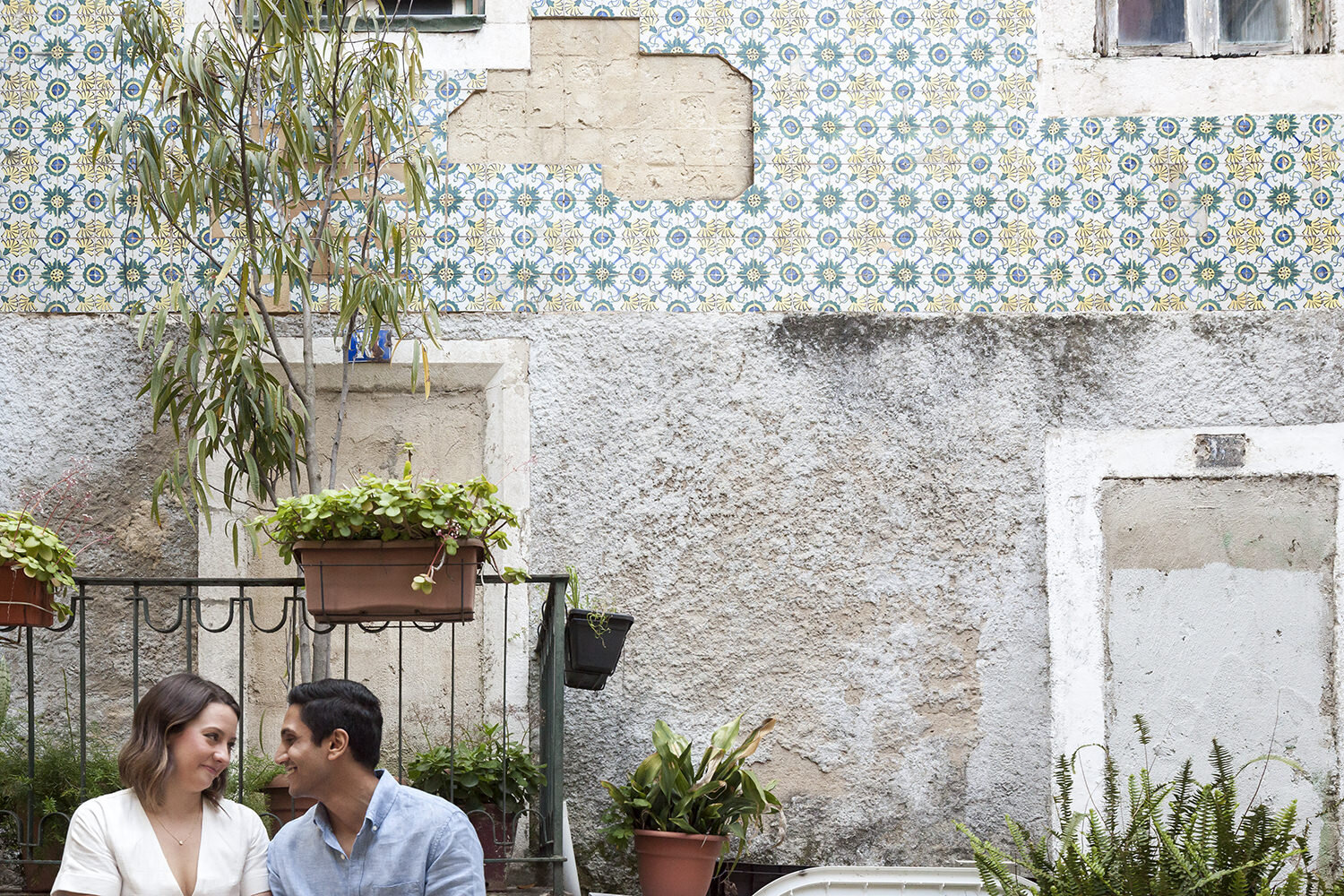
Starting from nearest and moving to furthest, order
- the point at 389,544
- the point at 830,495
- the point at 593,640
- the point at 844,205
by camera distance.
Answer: the point at 389,544 < the point at 593,640 < the point at 830,495 < the point at 844,205

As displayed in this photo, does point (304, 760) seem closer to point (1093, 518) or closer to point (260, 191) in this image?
point (260, 191)

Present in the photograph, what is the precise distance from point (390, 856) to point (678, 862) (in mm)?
1540

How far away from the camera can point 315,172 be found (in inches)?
189

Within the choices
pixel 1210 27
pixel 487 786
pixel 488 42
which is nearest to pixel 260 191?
pixel 488 42

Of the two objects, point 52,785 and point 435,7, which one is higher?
point 435,7

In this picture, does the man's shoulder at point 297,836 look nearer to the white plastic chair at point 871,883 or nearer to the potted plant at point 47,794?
the potted plant at point 47,794

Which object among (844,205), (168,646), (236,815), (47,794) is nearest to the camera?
(236,815)

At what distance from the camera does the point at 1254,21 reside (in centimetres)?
552

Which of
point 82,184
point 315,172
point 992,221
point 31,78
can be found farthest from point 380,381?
point 992,221

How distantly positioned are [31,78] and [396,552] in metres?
2.51

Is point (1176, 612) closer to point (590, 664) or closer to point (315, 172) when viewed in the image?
point (590, 664)

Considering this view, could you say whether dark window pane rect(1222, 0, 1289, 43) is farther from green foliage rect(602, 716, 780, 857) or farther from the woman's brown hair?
the woman's brown hair

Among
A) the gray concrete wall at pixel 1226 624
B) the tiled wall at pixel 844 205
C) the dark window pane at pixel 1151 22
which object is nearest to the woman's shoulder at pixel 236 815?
the tiled wall at pixel 844 205

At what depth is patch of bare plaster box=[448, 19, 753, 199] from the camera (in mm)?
5316
